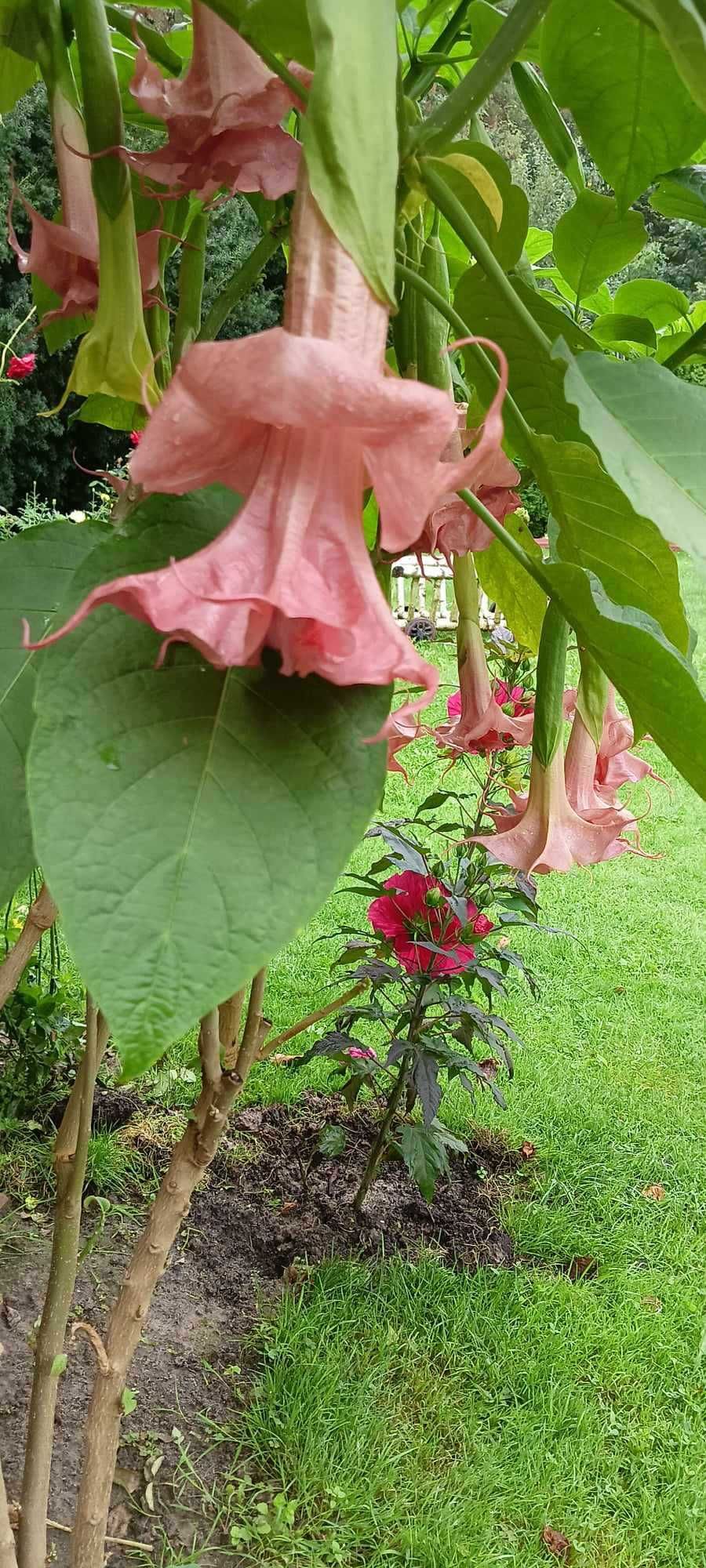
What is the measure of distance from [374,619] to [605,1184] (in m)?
1.75

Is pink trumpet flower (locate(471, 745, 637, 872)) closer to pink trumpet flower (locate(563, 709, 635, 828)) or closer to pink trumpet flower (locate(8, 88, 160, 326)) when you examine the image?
pink trumpet flower (locate(563, 709, 635, 828))

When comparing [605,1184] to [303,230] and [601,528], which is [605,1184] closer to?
[601,528]

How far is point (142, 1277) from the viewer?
0.62 m

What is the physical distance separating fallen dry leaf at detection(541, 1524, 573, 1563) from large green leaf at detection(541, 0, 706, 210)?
1335mm

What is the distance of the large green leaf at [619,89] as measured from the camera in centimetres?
39

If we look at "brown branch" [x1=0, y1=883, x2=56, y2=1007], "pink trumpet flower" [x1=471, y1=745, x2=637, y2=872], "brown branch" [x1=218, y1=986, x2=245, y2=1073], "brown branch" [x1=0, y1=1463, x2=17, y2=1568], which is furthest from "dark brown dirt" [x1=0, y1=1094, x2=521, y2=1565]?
"pink trumpet flower" [x1=471, y1=745, x2=637, y2=872]

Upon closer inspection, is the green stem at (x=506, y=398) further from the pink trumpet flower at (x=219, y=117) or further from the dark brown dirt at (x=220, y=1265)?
the dark brown dirt at (x=220, y=1265)

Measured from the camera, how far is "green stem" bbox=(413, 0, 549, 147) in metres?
0.33

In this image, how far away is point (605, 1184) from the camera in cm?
179

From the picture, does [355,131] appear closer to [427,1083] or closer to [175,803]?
[175,803]

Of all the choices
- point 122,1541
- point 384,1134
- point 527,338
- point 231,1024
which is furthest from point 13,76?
point 384,1134

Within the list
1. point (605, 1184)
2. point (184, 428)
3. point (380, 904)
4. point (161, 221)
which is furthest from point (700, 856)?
point (184, 428)

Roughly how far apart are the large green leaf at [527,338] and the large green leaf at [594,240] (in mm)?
170

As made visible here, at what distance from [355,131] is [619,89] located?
0.22 metres
